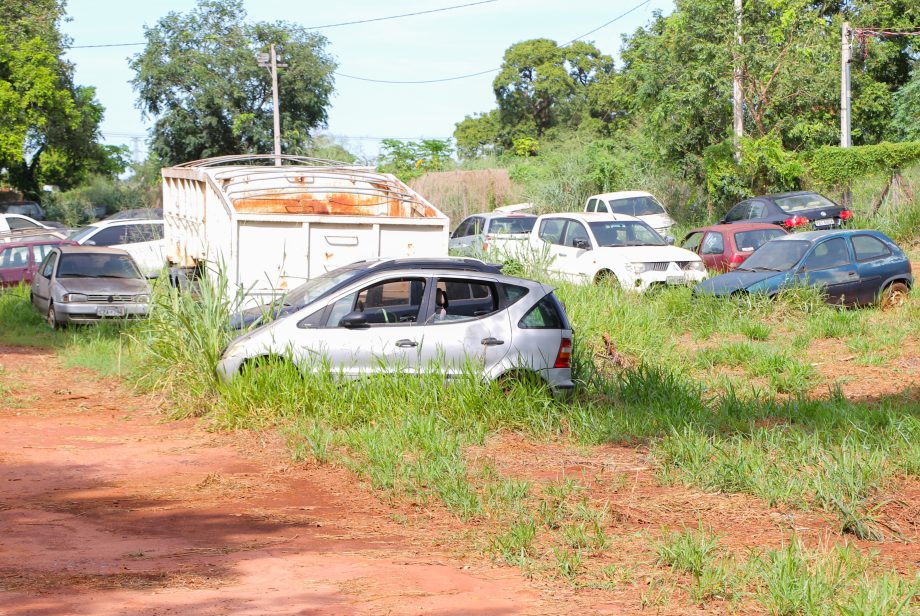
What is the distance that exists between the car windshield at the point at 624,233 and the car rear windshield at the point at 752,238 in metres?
1.74


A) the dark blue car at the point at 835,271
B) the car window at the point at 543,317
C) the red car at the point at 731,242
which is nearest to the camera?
the car window at the point at 543,317

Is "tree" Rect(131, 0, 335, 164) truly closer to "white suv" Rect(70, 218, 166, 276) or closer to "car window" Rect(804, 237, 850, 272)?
"white suv" Rect(70, 218, 166, 276)

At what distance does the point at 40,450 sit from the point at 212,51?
41.8 meters

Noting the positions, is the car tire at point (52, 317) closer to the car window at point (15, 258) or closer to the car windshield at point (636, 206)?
the car window at point (15, 258)

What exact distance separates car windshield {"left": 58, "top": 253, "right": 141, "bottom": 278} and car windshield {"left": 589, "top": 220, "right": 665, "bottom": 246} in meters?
8.42

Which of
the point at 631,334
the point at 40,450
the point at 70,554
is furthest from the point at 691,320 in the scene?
the point at 70,554

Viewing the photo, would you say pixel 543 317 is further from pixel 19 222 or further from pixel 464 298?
pixel 19 222

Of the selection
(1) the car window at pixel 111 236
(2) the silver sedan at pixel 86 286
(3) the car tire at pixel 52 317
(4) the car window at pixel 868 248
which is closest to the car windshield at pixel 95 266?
(2) the silver sedan at pixel 86 286

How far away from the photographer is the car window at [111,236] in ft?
80.0

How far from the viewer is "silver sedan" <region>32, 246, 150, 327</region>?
58.3 feet

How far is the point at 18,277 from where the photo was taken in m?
22.9

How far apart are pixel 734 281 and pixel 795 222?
24.7 ft

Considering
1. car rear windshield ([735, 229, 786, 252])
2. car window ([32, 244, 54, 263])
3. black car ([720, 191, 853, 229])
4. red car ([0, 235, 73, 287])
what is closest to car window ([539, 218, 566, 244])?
car rear windshield ([735, 229, 786, 252])

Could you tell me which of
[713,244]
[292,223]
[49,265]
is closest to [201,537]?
[292,223]
